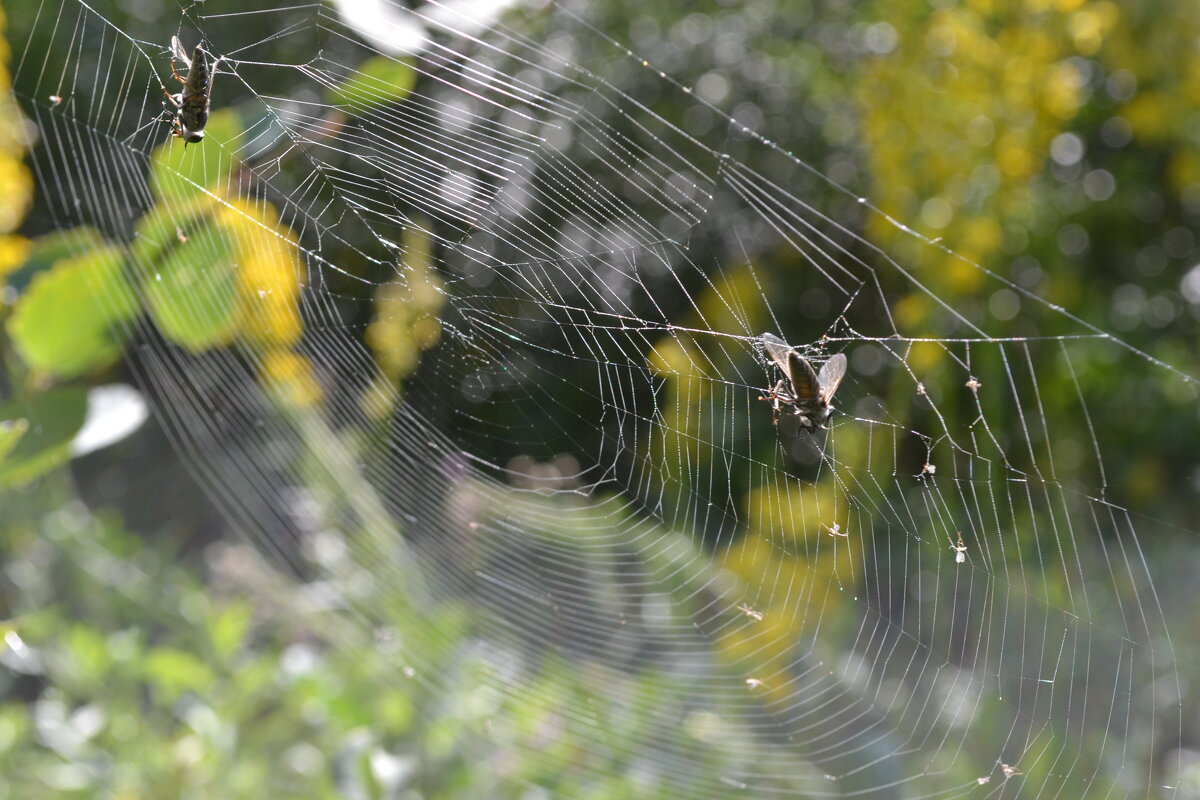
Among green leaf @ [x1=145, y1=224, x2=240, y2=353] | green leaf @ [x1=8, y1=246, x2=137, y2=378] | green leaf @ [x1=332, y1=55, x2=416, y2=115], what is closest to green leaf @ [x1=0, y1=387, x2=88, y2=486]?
green leaf @ [x1=8, y1=246, x2=137, y2=378]

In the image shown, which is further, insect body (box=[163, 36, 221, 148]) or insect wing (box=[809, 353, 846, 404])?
insect wing (box=[809, 353, 846, 404])

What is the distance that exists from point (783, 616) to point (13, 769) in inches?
90.8

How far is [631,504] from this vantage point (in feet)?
12.2

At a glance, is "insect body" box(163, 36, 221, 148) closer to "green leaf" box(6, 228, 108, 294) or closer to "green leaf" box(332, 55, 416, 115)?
"green leaf" box(332, 55, 416, 115)

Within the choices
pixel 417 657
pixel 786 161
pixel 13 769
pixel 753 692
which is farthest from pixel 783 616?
pixel 786 161

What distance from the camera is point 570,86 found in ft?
20.5

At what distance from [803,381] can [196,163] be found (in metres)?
1.07

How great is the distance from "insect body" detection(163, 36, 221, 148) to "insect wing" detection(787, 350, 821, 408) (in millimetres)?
951

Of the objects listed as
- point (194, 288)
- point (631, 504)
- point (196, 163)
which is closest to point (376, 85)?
point (196, 163)

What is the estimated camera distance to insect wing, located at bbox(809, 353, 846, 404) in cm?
168

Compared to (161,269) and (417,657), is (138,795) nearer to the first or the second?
(417,657)

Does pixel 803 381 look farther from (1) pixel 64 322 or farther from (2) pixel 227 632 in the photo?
(2) pixel 227 632

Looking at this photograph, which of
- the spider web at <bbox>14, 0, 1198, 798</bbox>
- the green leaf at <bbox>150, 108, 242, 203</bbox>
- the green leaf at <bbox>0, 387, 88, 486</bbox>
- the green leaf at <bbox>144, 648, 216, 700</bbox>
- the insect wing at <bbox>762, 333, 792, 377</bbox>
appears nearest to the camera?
the green leaf at <bbox>0, 387, 88, 486</bbox>

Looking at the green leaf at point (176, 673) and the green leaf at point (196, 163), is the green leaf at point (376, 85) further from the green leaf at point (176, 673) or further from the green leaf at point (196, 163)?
the green leaf at point (176, 673)
